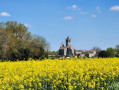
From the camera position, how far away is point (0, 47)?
2877 cm

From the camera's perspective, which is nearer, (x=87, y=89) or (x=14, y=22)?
(x=87, y=89)

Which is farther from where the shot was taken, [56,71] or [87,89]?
[56,71]

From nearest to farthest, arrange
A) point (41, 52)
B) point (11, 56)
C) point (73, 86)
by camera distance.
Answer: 1. point (73, 86)
2. point (11, 56)
3. point (41, 52)

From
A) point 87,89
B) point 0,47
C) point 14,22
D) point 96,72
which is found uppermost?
point 14,22

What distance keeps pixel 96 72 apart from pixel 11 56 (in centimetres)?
1896

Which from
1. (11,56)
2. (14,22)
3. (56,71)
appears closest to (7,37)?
(11,56)

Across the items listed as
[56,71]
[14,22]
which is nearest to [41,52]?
[14,22]

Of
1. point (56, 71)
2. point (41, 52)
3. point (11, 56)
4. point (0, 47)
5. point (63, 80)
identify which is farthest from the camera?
point (0, 47)

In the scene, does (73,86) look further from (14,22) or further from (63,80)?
(14,22)

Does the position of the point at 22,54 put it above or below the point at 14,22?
below

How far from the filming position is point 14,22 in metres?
40.8

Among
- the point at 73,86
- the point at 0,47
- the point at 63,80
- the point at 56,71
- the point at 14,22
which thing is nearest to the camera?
the point at 73,86

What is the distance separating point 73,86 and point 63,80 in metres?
0.64

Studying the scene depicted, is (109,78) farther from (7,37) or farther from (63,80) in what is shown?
(7,37)
